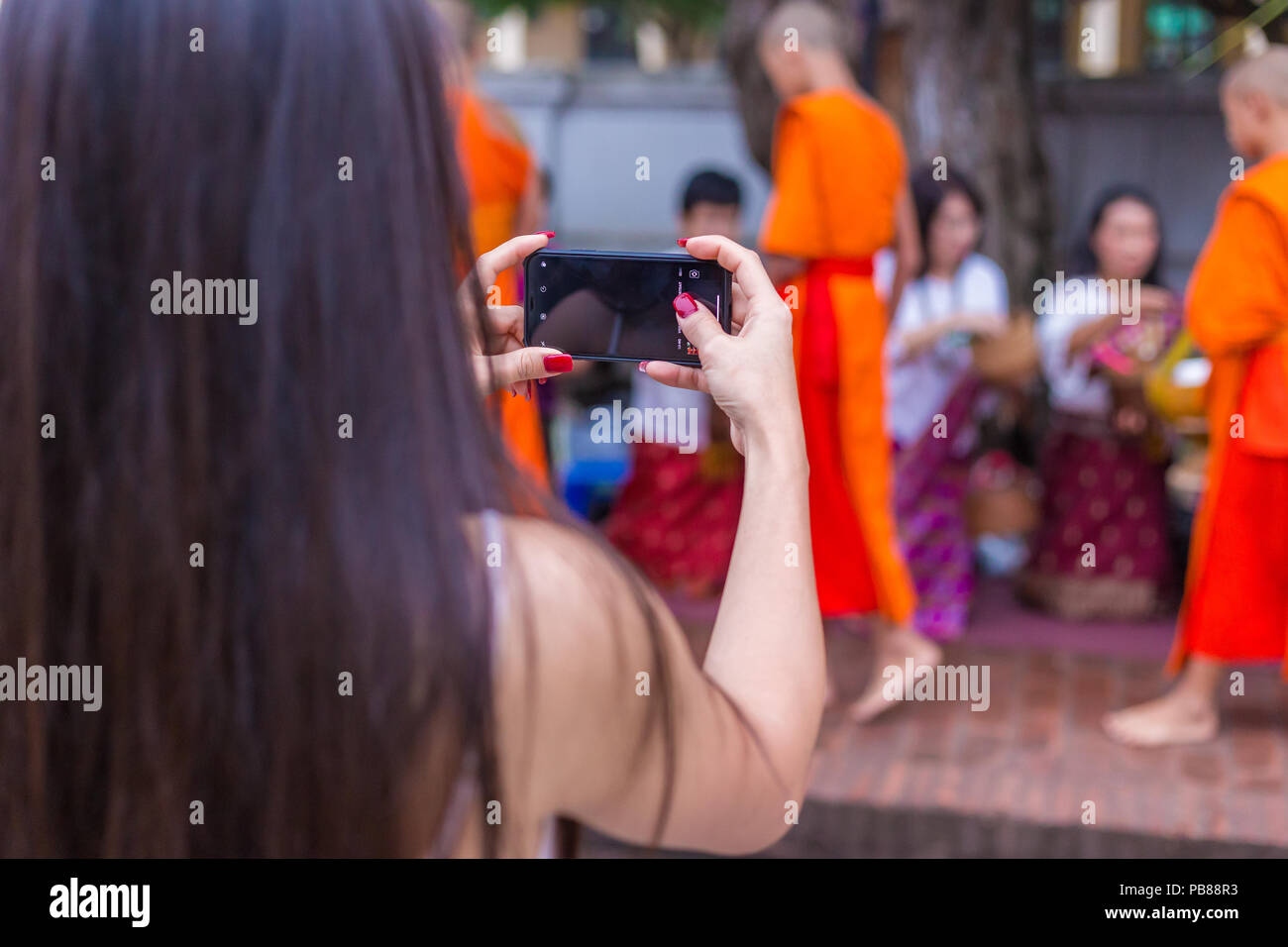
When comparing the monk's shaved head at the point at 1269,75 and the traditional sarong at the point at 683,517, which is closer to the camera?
the monk's shaved head at the point at 1269,75

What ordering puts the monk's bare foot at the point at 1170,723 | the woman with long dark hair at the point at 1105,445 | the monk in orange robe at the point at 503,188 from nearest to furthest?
the monk's bare foot at the point at 1170,723, the monk in orange robe at the point at 503,188, the woman with long dark hair at the point at 1105,445

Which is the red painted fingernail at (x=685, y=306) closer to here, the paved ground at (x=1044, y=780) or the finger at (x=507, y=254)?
the finger at (x=507, y=254)

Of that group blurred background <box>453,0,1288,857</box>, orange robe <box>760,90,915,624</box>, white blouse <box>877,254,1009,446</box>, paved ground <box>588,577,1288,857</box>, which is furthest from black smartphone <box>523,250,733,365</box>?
white blouse <box>877,254,1009,446</box>

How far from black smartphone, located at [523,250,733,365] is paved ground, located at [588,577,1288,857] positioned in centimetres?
226

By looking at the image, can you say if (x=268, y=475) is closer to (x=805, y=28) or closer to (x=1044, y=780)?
(x=1044, y=780)

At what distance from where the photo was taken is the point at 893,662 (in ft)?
12.6

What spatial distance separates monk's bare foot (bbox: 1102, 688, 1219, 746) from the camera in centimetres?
356

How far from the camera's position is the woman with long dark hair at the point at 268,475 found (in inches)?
30.5

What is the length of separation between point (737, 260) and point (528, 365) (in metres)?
0.22
